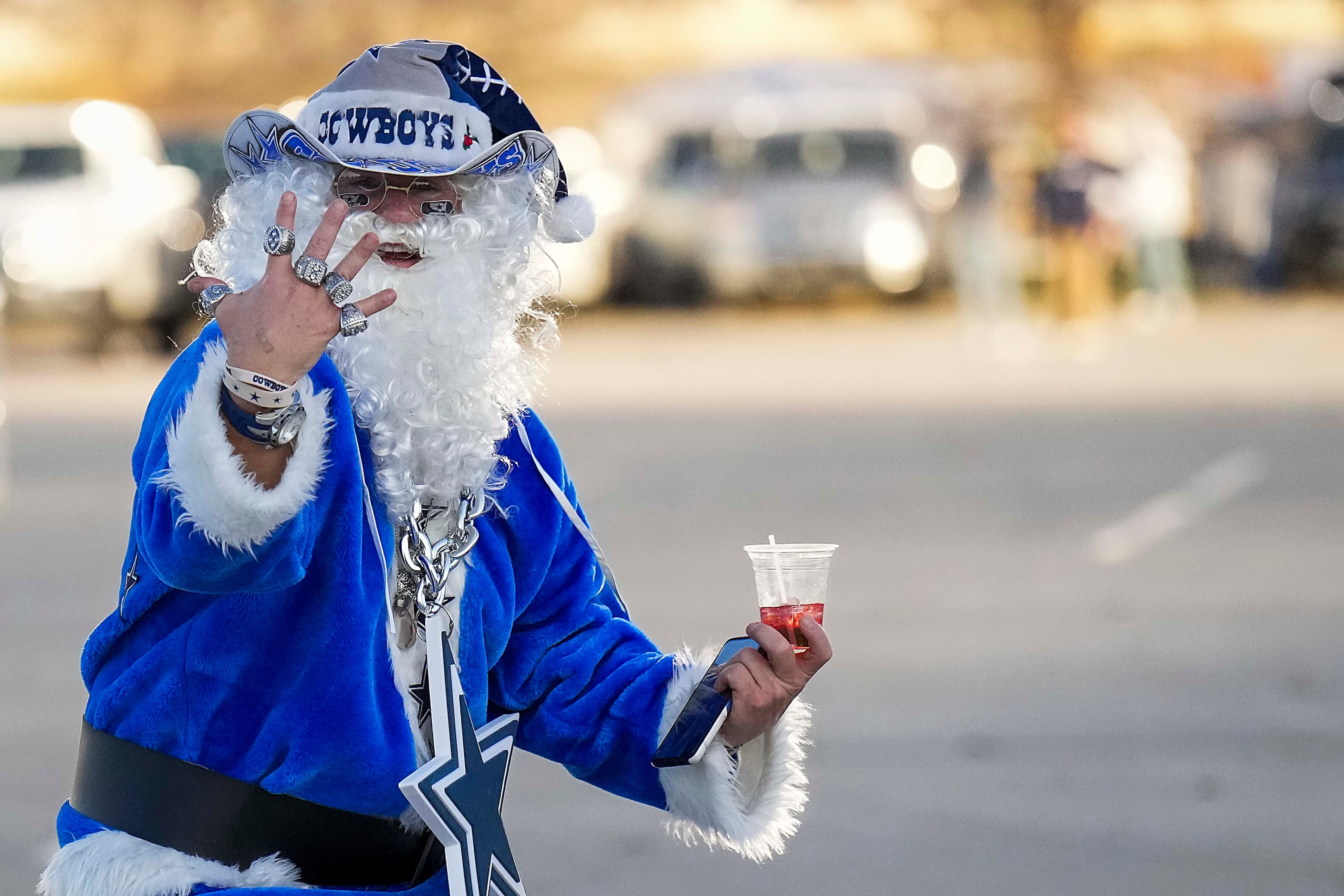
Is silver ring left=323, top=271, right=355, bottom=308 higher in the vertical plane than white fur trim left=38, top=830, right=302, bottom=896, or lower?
higher

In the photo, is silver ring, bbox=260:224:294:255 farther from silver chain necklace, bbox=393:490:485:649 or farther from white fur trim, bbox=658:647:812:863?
white fur trim, bbox=658:647:812:863

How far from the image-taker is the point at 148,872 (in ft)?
9.16

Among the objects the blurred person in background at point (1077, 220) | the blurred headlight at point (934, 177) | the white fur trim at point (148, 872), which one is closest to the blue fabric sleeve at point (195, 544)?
the white fur trim at point (148, 872)

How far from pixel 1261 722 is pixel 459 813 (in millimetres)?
4156

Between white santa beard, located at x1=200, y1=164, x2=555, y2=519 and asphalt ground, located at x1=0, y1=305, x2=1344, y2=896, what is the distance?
2.21 m

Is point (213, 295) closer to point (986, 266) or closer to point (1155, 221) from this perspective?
point (986, 266)

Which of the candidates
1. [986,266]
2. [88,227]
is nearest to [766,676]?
[88,227]

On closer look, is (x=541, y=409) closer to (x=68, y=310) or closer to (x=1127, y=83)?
(x=68, y=310)

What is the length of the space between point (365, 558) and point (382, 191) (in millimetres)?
553

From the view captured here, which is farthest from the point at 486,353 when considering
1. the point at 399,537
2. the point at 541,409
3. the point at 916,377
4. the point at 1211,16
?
the point at 1211,16

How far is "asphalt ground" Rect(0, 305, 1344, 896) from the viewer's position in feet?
17.4

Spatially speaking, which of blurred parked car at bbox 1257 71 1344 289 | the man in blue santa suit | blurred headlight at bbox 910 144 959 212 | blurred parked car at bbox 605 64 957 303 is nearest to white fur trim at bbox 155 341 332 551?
the man in blue santa suit

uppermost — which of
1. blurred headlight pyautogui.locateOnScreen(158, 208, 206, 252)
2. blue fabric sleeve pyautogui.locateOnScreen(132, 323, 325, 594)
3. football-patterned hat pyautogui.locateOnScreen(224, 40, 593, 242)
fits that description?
football-patterned hat pyautogui.locateOnScreen(224, 40, 593, 242)

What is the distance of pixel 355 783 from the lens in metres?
2.81
